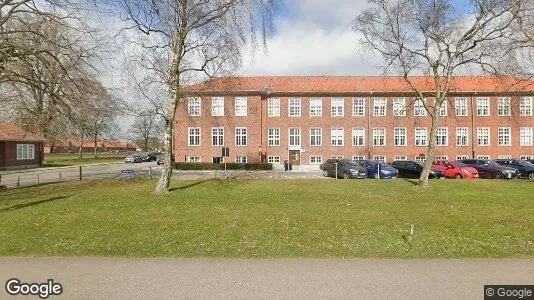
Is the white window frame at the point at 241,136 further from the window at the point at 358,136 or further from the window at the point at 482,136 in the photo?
the window at the point at 482,136

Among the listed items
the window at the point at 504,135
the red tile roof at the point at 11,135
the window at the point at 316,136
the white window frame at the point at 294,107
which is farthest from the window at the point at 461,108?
A: the red tile roof at the point at 11,135

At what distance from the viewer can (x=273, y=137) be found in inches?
1745

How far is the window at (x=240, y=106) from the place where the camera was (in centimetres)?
4391

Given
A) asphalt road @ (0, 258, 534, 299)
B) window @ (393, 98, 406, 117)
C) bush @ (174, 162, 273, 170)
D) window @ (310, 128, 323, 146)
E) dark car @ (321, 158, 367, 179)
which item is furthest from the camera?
window @ (310, 128, 323, 146)

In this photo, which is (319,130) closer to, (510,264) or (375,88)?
(375,88)

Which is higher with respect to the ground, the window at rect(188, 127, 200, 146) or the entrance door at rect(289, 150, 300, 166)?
the window at rect(188, 127, 200, 146)

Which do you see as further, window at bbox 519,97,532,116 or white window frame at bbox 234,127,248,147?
window at bbox 519,97,532,116

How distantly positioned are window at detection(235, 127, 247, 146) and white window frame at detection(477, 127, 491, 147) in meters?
27.2

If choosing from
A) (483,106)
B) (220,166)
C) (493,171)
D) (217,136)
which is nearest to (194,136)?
(217,136)

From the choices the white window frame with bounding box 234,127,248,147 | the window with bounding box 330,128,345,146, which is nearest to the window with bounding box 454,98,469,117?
the window with bounding box 330,128,345,146

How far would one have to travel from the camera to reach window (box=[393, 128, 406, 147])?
44344 millimetres

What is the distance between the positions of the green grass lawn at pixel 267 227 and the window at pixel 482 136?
34.2 m

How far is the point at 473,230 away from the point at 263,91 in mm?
36303

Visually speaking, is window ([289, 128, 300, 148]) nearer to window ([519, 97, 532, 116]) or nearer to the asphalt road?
window ([519, 97, 532, 116])
